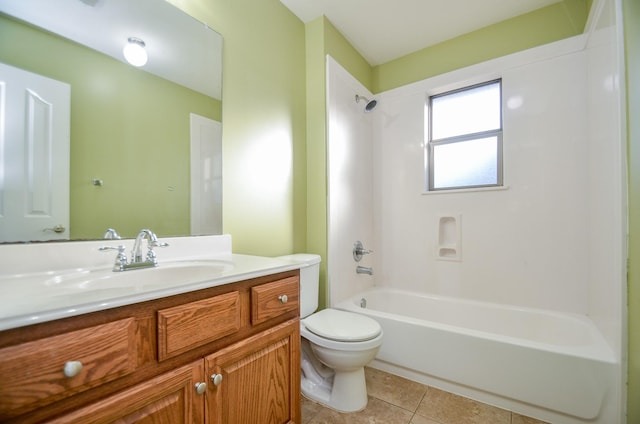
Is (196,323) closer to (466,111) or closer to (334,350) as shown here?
(334,350)

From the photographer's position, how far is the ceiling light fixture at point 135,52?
45.4 inches

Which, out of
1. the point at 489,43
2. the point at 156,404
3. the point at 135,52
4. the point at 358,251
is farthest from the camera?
the point at 358,251

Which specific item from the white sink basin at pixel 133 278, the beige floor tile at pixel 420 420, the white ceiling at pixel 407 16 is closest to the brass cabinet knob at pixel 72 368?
the white sink basin at pixel 133 278

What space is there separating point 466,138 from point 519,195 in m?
0.64

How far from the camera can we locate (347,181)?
7.38 feet

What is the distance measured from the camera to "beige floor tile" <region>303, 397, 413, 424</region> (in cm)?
142

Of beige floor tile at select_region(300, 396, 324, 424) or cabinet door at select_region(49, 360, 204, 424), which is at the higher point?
cabinet door at select_region(49, 360, 204, 424)

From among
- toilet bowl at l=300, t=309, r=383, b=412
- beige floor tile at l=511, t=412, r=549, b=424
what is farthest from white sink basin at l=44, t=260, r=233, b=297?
beige floor tile at l=511, t=412, r=549, b=424

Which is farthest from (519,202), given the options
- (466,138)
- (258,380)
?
(258,380)

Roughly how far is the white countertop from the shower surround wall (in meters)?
1.05

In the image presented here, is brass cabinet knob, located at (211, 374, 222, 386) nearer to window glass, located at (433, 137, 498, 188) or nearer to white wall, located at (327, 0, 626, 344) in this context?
white wall, located at (327, 0, 626, 344)

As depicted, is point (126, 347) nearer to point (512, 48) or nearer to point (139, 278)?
point (139, 278)

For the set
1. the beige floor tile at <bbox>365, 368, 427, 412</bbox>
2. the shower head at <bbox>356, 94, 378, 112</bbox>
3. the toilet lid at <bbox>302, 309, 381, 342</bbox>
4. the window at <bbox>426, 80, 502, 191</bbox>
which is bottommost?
the beige floor tile at <bbox>365, 368, 427, 412</bbox>

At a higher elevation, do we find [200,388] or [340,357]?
[200,388]
